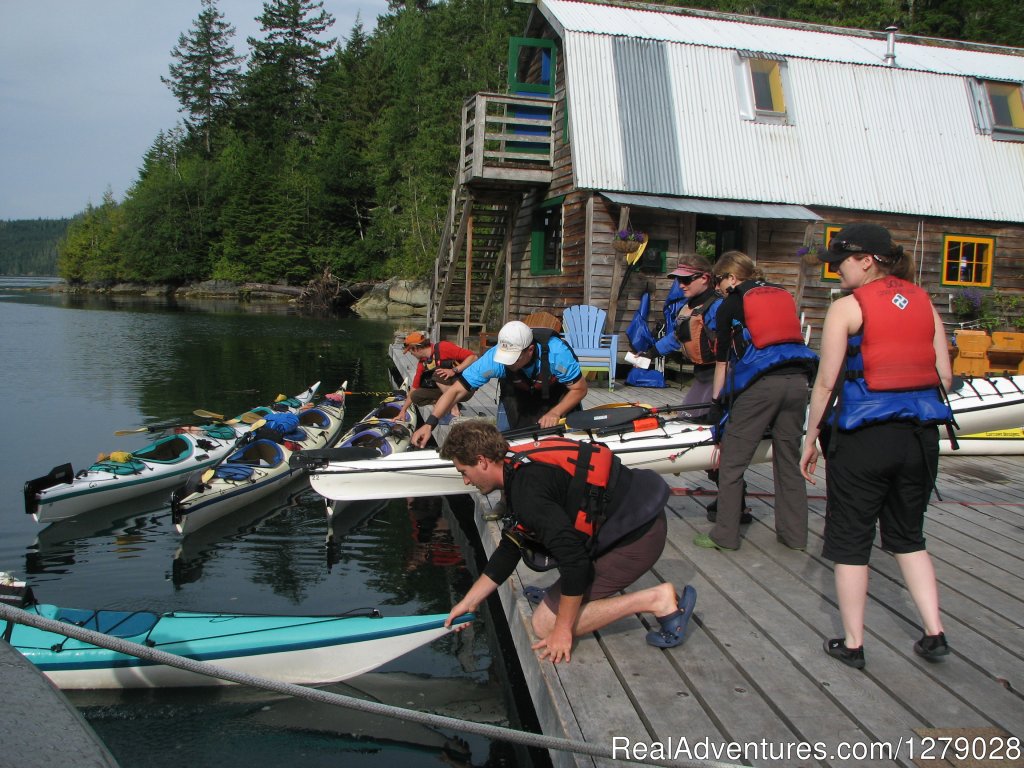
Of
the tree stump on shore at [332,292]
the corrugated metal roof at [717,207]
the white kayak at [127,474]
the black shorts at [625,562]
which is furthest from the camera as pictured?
the tree stump on shore at [332,292]

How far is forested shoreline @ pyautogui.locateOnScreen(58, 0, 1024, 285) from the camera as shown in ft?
151

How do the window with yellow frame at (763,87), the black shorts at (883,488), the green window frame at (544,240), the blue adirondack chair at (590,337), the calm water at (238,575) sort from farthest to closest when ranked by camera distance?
the green window frame at (544,240) → the window with yellow frame at (763,87) → the blue adirondack chair at (590,337) → the calm water at (238,575) → the black shorts at (883,488)

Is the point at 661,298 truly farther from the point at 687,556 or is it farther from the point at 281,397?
the point at 687,556

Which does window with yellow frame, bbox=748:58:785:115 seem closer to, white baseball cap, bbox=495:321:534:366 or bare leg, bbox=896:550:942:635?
white baseball cap, bbox=495:321:534:366

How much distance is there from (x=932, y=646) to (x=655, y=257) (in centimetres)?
1155

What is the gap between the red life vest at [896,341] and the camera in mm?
3416

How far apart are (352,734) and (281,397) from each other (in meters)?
9.98

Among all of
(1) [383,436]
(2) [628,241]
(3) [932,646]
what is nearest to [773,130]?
(2) [628,241]

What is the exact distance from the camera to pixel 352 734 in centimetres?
486

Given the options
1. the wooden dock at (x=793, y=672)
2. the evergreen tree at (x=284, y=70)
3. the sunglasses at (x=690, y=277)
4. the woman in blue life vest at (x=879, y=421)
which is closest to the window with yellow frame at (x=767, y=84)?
the sunglasses at (x=690, y=277)

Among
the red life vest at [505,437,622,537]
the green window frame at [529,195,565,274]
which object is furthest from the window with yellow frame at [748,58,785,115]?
the red life vest at [505,437,622,537]

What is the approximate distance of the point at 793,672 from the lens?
357cm

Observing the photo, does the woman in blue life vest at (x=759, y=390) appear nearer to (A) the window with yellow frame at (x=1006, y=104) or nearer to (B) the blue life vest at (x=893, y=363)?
(B) the blue life vest at (x=893, y=363)

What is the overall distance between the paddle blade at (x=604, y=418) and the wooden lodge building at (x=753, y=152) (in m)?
7.52
